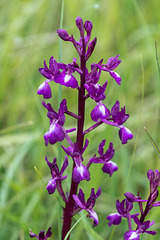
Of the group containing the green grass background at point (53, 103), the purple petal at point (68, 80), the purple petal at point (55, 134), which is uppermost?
the purple petal at point (68, 80)

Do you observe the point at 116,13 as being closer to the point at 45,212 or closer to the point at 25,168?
the point at 25,168

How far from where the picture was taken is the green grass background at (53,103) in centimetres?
269

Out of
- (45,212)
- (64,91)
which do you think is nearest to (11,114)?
(64,91)

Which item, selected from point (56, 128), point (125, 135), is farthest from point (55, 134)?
point (125, 135)

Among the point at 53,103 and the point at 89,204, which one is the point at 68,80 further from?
the point at 53,103

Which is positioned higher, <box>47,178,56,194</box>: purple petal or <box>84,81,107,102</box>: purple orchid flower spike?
<box>84,81,107,102</box>: purple orchid flower spike

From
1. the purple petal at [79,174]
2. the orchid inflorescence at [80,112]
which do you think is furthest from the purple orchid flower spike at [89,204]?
the purple petal at [79,174]

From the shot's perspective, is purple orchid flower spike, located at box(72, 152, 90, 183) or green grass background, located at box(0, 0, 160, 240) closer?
purple orchid flower spike, located at box(72, 152, 90, 183)

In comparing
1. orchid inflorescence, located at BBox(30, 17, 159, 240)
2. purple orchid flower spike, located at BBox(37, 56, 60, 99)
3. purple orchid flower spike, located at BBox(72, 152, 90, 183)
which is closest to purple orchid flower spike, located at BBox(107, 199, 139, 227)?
orchid inflorescence, located at BBox(30, 17, 159, 240)

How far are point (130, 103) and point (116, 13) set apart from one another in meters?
1.43

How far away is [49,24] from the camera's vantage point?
488 centimetres

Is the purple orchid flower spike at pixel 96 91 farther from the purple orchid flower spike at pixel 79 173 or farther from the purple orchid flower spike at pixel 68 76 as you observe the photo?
the purple orchid flower spike at pixel 79 173

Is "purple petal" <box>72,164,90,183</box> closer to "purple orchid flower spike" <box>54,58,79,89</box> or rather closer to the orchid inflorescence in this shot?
the orchid inflorescence

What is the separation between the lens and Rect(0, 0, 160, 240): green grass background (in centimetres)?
269
